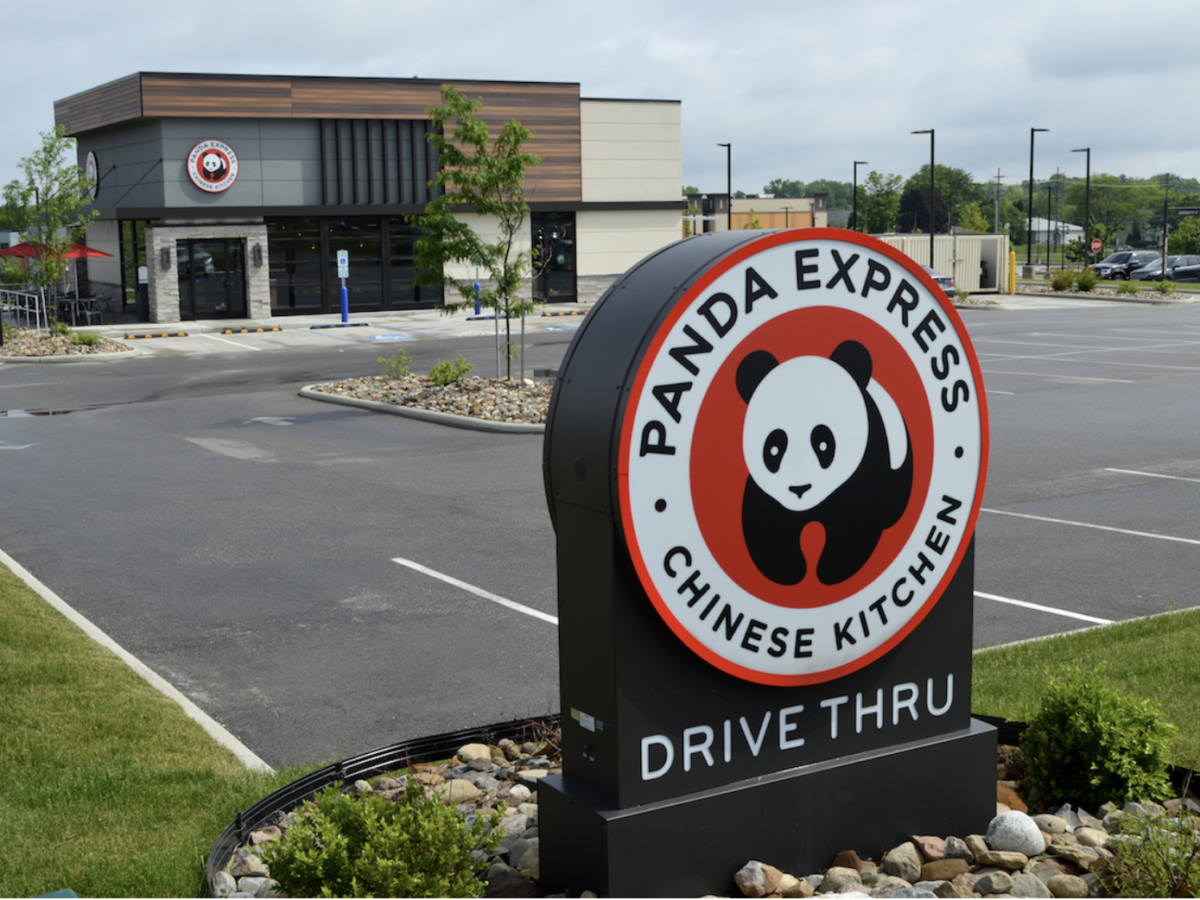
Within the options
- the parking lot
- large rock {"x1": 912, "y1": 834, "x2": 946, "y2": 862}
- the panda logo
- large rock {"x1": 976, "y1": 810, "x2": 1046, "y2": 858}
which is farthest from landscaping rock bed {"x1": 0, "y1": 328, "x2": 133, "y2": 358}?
large rock {"x1": 976, "y1": 810, "x2": 1046, "y2": 858}

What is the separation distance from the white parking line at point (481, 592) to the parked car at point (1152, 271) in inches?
2522

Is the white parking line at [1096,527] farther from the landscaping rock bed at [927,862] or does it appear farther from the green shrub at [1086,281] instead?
the green shrub at [1086,281]

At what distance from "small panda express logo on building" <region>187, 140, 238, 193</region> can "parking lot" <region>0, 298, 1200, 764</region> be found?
17719mm

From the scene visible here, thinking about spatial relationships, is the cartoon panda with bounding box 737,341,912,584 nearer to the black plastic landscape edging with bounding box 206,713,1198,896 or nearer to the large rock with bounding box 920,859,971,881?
the large rock with bounding box 920,859,971,881

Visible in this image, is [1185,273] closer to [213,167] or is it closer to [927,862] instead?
[213,167]

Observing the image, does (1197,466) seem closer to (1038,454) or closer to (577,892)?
(1038,454)

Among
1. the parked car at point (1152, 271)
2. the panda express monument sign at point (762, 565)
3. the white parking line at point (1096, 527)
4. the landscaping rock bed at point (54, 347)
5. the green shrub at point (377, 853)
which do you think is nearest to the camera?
the green shrub at point (377, 853)

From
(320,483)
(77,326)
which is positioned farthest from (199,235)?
(320,483)

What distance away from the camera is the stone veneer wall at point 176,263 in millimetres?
39312

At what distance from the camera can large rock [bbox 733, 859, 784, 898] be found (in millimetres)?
4238

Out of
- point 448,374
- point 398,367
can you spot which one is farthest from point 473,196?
point 398,367

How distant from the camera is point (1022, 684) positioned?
6.60 metres

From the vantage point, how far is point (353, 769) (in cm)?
540

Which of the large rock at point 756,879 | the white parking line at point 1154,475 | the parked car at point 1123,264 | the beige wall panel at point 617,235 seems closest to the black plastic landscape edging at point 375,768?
the large rock at point 756,879
